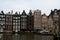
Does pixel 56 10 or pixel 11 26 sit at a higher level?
pixel 56 10

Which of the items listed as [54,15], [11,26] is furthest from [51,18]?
[11,26]

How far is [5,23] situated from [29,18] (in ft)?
24.2

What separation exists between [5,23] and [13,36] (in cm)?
2353

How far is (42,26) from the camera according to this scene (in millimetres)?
54875

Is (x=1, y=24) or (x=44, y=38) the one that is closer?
(x=44, y=38)

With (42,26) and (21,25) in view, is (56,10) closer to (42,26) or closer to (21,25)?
(42,26)

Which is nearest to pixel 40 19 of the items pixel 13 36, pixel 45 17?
pixel 45 17

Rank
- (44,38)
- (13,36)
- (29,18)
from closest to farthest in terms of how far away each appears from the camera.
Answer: (44,38) → (13,36) → (29,18)

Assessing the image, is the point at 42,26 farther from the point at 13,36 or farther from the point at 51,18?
the point at 13,36

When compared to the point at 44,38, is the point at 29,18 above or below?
above

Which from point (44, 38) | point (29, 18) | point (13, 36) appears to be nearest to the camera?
point (44, 38)

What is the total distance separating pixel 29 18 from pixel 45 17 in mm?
4990

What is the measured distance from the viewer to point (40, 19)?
2163 inches

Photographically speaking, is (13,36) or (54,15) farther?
(54,15)
